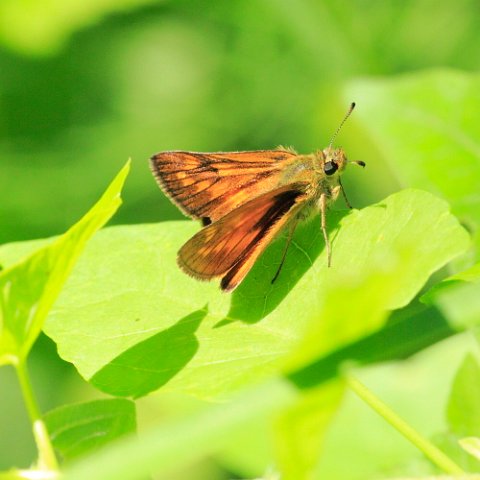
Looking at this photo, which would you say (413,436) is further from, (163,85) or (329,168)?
(163,85)

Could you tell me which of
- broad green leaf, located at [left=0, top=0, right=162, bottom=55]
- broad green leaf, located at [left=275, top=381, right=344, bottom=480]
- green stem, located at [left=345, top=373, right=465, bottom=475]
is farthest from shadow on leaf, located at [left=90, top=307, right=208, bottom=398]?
broad green leaf, located at [left=0, top=0, right=162, bottom=55]

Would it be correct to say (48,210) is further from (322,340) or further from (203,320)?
(322,340)

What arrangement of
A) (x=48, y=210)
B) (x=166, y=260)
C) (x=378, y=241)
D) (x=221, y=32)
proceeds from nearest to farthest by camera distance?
(x=378, y=241)
(x=166, y=260)
(x=48, y=210)
(x=221, y=32)

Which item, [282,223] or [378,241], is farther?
[282,223]

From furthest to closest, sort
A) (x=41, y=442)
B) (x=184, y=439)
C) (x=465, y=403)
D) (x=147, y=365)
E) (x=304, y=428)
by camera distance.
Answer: (x=465, y=403) < (x=147, y=365) < (x=41, y=442) < (x=304, y=428) < (x=184, y=439)

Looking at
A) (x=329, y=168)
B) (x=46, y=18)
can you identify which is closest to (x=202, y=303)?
(x=329, y=168)

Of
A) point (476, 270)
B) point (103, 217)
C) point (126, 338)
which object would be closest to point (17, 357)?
point (103, 217)
